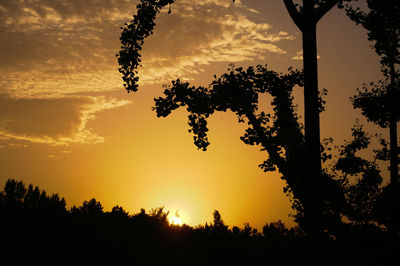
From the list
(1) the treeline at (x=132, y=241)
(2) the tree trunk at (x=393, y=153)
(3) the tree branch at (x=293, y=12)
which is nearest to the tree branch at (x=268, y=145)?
(1) the treeline at (x=132, y=241)

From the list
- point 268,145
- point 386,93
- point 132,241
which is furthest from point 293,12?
point 386,93

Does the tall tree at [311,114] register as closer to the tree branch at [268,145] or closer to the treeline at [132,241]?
the treeline at [132,241]

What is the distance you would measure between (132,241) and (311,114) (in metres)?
5.38

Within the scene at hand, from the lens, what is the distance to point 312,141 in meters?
9.59

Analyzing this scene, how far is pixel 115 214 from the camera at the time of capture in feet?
31.9

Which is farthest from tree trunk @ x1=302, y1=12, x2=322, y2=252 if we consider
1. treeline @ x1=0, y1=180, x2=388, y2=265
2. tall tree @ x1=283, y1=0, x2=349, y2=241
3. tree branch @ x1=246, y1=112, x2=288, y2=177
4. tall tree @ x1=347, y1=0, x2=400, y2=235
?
tall tree @ x1=347, y1=0, x2=400, y2=235

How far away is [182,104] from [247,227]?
592cm

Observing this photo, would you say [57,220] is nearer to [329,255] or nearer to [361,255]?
[329,255]

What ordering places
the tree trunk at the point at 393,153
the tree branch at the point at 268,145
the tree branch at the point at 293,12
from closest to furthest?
the tree branch at the point at 293,12 < the tree branch at the point at 268,145 < the tree trunk at the point at 393,153

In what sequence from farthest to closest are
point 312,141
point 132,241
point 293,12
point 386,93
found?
point 386,93, point 293,12, point 312,141, point 132,241

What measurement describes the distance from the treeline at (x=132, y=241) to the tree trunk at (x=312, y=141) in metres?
0.90

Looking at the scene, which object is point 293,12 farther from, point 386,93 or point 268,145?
point 386,93

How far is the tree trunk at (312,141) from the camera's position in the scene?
9273 mm

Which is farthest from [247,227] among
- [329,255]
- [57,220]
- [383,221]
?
[383,221]
